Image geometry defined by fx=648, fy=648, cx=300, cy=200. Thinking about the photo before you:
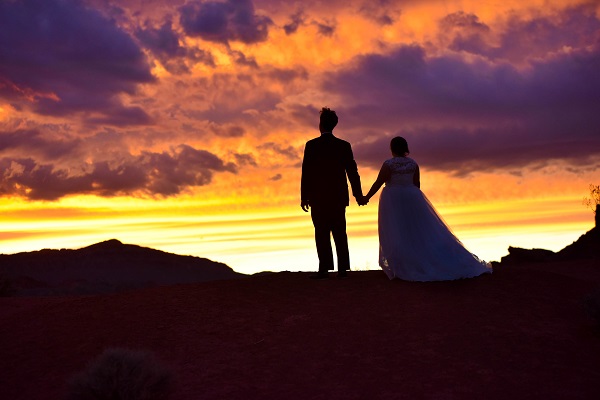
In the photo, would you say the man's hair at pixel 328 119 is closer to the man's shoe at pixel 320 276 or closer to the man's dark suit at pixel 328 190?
the man's dark suit at pixel 328 190

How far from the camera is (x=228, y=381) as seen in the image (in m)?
8.87

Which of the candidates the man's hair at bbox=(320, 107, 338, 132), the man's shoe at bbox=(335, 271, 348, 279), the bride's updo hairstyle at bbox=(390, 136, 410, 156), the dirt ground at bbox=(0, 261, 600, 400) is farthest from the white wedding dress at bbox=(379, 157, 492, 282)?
the man's hair at bbox=(320, 107, 338, 132)

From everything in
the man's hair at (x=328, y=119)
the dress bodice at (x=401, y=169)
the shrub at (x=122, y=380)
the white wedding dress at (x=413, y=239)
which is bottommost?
the shrub at (x=122, y=380)

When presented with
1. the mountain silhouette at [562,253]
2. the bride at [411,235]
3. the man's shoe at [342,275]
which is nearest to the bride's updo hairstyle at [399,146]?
the bride at [411,235]

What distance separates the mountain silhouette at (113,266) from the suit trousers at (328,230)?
109 feet

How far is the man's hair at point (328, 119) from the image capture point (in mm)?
13383

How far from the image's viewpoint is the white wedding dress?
12492 millimetres

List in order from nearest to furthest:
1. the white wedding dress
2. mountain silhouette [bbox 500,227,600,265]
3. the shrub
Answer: the shrub < the white wedding dress < mountain silhouette [bbox 500,227,600,265]

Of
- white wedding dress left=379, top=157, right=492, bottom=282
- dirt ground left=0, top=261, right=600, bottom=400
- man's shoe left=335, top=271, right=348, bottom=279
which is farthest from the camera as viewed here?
man's shoe left=335, top=271, right=348, bottom=279

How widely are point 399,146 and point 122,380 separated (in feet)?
24.4

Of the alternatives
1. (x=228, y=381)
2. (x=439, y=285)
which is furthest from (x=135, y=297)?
(x=439, y=285)

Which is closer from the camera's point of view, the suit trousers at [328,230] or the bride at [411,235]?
the bride at [411,235]

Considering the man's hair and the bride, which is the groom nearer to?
the man's hair

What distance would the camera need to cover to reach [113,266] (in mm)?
53406
